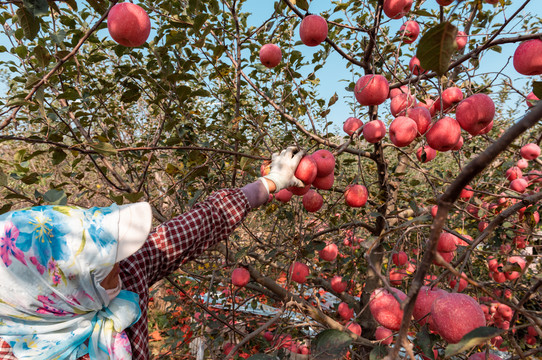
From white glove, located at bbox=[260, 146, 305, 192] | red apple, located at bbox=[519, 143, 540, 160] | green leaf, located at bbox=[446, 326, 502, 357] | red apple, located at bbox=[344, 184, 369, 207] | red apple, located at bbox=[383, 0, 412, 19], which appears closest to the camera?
green leaf, located at bbox=[446, 326, 502, 357]

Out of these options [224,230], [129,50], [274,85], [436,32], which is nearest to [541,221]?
[274,85]

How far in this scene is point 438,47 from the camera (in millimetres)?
573

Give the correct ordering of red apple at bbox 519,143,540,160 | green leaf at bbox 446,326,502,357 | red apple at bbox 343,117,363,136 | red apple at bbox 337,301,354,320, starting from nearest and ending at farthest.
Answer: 1. green leaf at bbox 446,326,502,357
2. red apple at bbox 343,117,363,136
3. red apple at bbox 519,143,540,160
4. red apple at bbox 337,301,354,320

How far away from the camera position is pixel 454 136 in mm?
1230

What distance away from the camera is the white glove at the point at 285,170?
5.07 ft

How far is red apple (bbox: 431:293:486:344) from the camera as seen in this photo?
841 mm

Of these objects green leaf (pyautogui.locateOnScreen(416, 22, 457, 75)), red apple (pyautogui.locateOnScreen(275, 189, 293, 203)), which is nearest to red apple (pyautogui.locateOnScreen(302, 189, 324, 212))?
red apple (pyautogui.locateOnScreen(275, 189, 293, 203))

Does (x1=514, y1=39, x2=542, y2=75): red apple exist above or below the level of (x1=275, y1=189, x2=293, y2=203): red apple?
above

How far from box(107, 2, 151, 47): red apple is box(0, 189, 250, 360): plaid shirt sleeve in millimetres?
817

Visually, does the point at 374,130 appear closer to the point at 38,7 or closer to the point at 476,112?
the point at 476,112

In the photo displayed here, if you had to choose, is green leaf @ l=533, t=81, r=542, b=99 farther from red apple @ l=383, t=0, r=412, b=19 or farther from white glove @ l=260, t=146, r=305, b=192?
white glove @ l=260, t=146, r=305, b=192

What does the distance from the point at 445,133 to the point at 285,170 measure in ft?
2.37

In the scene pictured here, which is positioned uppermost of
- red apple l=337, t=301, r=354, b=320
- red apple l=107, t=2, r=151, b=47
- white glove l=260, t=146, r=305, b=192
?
red apple l=107, t=2, r=151, b=47

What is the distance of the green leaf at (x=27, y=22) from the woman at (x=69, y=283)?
64 cm
